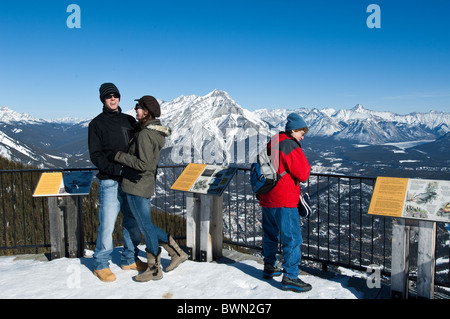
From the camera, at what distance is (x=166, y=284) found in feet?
13.9

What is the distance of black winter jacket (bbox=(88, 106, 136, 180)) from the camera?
3.99 metres

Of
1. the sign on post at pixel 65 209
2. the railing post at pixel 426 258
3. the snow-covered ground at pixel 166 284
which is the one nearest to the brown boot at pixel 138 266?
the snow-covered ground at pixel 166 284

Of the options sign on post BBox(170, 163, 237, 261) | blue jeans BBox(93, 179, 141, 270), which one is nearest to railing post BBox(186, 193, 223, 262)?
sign on post BBox(170, 163, 237, 261)

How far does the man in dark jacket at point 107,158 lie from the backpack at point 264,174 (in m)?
1.62

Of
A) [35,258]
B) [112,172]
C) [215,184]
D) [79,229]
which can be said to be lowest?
[35,258]

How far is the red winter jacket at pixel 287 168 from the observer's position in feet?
12.5

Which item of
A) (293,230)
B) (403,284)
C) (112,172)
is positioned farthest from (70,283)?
(403,284)

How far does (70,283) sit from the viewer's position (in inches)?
167

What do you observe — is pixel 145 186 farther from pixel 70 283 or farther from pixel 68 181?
pixel 68 181

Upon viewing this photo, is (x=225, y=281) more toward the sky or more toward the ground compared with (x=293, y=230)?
more toward the ground

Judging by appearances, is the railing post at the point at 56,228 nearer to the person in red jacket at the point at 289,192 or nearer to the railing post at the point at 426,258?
the person in red jacket at the point at 289,192

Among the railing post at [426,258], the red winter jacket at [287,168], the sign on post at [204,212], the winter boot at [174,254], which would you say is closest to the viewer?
the railing post at [426,258]
